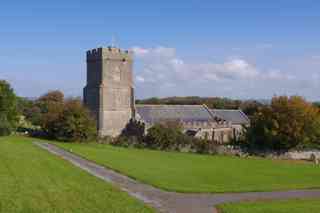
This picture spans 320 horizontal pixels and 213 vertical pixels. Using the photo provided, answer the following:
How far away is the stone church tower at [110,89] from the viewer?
183 ft

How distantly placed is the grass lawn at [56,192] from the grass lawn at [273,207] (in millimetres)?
3219

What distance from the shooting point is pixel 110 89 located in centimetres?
5662

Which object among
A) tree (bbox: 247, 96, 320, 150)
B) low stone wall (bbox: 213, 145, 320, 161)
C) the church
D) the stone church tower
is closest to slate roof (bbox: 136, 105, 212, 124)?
the church

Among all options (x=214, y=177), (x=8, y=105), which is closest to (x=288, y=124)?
(x=214, y=177)

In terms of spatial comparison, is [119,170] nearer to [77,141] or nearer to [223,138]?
[77,141]

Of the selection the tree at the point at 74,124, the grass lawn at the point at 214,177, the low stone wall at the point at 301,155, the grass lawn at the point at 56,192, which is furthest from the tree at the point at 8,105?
the low stone wall at the point at 301,155

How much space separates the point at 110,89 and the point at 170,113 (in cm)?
925

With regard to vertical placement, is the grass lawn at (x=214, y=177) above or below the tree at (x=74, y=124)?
below

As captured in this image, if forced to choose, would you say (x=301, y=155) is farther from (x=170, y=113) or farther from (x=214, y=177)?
(x=214, y=177)

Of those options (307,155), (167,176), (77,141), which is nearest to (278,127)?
(307,155)

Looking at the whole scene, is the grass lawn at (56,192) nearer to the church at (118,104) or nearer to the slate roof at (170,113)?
the church at (118,104)

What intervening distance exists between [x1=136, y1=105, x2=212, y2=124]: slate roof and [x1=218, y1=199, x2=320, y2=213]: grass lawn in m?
39.8

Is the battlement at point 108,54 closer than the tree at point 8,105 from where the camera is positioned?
No

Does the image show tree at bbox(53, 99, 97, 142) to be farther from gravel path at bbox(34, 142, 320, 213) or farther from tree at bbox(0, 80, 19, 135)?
gravel path at bbox(34, 142, 320, 213)
